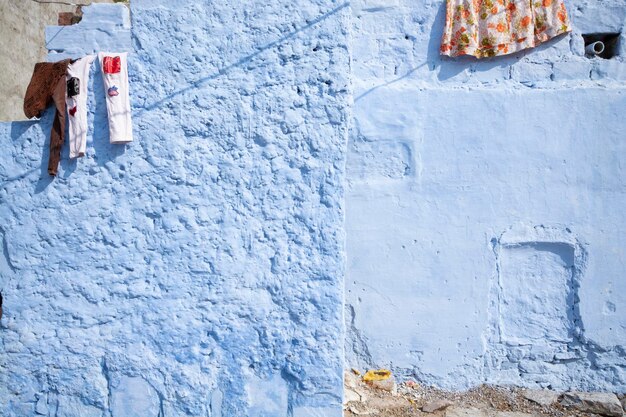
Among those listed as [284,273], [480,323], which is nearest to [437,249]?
[480,323]

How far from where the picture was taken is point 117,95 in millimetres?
3727

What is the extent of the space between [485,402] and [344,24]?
3.39 metres

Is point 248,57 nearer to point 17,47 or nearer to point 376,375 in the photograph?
point 376,375

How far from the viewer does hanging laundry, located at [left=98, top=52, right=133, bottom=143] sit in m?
3.72

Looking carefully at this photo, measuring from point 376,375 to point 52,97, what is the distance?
3479 mm

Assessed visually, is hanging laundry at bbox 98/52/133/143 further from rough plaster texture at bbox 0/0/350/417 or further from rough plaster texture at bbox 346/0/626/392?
rough plaster texture at bbox 346/0/626/392

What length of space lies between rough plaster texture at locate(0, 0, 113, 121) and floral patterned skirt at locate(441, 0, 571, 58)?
183 inches

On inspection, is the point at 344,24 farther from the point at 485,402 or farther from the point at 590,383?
the point at 590,383

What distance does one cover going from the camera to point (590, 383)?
502 cm

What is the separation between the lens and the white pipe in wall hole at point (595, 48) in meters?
4.95

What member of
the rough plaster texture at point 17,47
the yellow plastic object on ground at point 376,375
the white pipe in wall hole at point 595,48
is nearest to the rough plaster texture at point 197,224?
the yellow plastic object on ground at point 376,375

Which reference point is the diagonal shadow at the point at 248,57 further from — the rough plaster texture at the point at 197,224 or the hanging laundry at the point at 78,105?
the hanging laundry at the point at 78,105

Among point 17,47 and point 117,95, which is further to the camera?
point 17,47

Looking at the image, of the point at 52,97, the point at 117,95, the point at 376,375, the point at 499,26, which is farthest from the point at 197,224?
the point at 499,26
